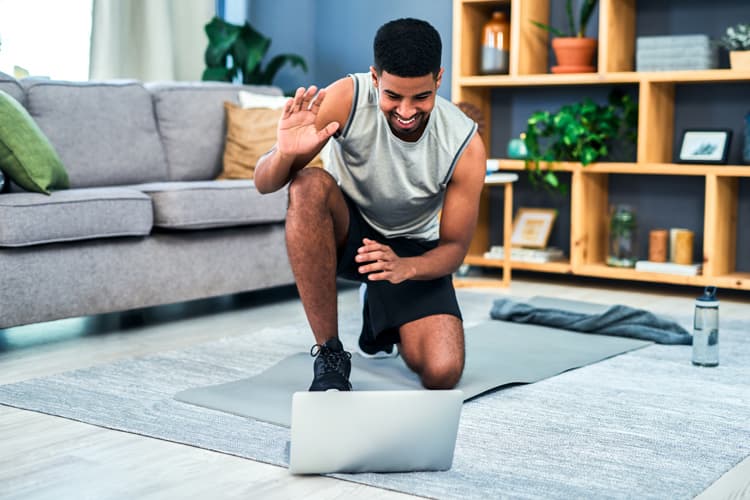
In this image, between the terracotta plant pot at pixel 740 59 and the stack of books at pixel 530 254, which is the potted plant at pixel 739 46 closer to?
the terracotta plant pot at pixel 740 59

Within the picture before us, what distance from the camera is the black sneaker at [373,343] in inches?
98.8

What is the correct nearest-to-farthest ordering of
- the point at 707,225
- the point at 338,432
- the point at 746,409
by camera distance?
the point at 338,432, the point at 746,409, the point at 707,225

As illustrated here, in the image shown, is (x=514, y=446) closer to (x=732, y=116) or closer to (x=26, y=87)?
(x=26, y=87)

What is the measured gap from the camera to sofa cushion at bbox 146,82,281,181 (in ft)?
12.9

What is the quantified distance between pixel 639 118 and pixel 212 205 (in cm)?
185

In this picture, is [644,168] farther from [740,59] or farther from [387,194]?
[387,194]

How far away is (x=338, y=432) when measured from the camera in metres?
1.76

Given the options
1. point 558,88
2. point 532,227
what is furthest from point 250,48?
point 532,227

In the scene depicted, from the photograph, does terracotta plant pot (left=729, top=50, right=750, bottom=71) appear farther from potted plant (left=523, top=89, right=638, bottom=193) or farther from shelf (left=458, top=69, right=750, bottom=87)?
potted plant (left=523, top=89, right=638, bottom=193)

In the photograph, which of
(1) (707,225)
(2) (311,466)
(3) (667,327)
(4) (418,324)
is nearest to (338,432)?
(2) (311,466)

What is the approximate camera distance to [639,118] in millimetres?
4141

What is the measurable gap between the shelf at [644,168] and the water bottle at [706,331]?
129cm

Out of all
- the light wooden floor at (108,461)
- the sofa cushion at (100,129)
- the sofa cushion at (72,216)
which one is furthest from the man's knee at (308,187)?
the sofa cushion at (100,129)

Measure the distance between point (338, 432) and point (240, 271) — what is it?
1.81 m
